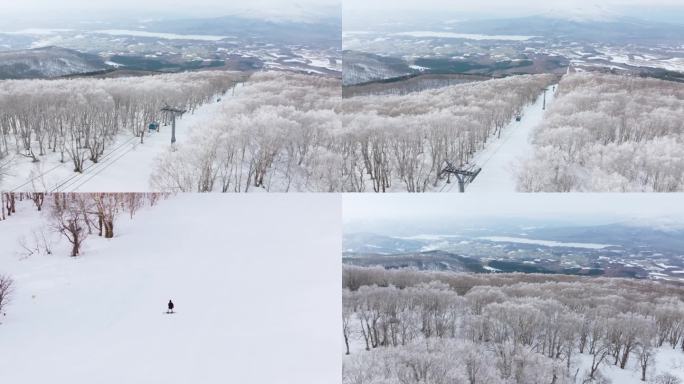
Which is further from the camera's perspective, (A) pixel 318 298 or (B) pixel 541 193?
(A) pixel 318 298

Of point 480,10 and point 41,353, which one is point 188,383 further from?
point 480,10

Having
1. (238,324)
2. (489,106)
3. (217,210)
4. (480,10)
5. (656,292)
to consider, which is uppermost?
(480,10)

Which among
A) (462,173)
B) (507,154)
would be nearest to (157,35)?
(462,173)

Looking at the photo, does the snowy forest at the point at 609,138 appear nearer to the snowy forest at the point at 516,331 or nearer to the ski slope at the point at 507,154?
the ski slope at the point at 507,154

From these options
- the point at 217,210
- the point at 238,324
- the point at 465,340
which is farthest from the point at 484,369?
the point at 217,210

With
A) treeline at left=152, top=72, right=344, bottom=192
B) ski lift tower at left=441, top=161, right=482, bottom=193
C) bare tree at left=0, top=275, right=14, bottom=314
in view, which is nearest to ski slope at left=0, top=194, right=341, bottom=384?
bare tree at left=0, top=275, right=14, bottom=314

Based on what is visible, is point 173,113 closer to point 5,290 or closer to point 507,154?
point 5,290

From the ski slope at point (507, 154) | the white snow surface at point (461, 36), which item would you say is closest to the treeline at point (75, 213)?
the white snow surface at point (461, 36)
